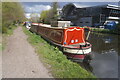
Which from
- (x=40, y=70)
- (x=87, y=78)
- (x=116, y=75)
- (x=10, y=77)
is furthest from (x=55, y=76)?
(x=116, y=75)

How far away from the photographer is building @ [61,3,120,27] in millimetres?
43375

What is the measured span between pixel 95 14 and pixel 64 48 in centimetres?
3843

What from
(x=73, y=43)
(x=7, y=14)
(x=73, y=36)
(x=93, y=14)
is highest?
(x=93, y=14)

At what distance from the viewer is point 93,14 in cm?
4609

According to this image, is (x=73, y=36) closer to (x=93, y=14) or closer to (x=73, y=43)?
(x=73, y=43)

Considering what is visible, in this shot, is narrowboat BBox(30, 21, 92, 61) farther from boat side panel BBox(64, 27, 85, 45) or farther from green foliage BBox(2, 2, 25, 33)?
green foliage BBox(2, 2, 25, 33)

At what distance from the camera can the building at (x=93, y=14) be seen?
43.4 metres

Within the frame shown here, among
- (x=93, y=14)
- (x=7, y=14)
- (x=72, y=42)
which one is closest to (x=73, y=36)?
(x=72, y=42)

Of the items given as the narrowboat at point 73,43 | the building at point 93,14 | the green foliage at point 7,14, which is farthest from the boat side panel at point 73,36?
the building at point 93,14

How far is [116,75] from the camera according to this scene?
24.2ft

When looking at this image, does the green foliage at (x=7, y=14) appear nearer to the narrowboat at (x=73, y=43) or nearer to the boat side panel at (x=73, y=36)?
the narrowboat at (x=73, y=43)

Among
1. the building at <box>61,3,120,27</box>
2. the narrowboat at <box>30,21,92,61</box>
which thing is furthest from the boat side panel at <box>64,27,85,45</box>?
the building at <box>61,3,120,27</box>

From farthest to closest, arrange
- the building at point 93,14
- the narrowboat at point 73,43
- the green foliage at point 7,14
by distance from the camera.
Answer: the building at point 93,14, the green foliage at point 7,14, the narrowboat at point 73,43

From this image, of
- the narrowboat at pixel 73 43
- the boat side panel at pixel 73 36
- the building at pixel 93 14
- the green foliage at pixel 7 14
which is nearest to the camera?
the narrowboat at pixel 73 43
